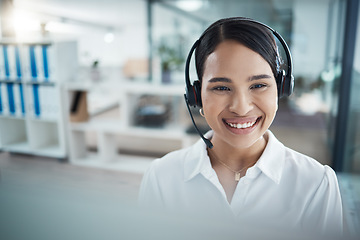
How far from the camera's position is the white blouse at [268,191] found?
2.27 feet

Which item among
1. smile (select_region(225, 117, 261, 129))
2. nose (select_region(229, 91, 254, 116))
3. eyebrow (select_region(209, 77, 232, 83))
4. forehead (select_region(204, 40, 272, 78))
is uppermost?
forehead (select_region(204, 40, 272, 78))

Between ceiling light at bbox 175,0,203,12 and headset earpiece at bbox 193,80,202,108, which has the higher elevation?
ceiling light at bbox 175,0,203,12

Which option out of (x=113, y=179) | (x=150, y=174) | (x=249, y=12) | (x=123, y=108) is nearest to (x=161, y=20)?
(x=249, y=12)

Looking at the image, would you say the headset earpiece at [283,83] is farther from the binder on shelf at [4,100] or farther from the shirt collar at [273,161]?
the binder on shelf at [4,100]

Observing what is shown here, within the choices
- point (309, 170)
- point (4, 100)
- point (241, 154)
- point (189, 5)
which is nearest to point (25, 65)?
point (4, 100)

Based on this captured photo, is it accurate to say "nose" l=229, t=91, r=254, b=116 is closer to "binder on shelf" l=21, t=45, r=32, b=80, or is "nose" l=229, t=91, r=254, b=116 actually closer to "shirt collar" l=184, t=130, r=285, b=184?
"shirt collar" l=184, t=130, r=285, b=184

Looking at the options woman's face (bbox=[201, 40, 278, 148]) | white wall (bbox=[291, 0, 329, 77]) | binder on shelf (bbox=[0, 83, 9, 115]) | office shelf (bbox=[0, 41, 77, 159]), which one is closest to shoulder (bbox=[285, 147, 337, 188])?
woman's face (bbox=[201, 40, 278, 148])

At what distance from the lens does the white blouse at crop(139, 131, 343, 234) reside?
0.69 m

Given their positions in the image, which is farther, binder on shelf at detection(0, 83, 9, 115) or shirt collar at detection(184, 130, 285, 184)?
binder on shelf at detection(0, 83, 9, 115)

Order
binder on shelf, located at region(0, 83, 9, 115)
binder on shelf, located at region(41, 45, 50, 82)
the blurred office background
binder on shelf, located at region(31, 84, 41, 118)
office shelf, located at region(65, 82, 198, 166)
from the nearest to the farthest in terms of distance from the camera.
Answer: the blurred office background < office shelf, located at region(65, 82, 198, 166) < binder on shelf, located at region(41, 45, 50, 82) < binder on shelf, located at region(31, 84, 41, 118) < binder on shelf, located at region(0, 83, 9, 115)

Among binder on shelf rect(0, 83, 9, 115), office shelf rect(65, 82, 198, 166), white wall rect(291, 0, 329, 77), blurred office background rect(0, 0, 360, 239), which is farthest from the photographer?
white wall rect(291, 0, 329, 77)

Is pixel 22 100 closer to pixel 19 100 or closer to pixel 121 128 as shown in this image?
pixel 19 100

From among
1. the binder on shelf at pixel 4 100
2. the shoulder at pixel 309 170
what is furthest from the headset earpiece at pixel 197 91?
the binder on shelf at pixel 4 100

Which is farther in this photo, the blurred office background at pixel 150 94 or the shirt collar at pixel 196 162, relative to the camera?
the blurred office background at pixel 150 94
